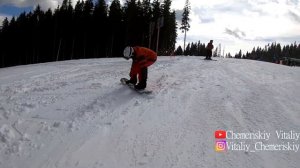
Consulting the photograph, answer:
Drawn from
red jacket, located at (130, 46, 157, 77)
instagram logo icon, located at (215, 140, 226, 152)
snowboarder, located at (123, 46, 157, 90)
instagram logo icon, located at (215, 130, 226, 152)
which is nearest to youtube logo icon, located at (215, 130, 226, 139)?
instagram logo icon, located at (215, 130, 226, 152)

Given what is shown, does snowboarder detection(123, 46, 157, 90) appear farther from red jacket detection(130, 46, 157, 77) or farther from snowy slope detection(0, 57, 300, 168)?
snowy slope detection(0, 57, 300, 168)

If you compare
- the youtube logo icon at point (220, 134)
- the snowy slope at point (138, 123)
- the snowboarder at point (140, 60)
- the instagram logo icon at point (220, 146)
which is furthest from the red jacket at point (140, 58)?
the instagram logo icon at point (220, 146)

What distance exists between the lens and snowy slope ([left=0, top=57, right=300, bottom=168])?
4598 millimetres

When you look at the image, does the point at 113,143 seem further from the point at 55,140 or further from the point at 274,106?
the point at 274,106

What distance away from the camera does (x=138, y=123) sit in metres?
5.81

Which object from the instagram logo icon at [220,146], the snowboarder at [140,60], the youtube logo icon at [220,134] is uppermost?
the snowboarder at [140,60]

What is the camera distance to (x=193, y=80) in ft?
32.1

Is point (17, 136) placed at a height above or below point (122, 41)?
below

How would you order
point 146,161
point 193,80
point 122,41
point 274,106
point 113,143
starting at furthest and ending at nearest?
point 122,41
point 193,80
point 274,106
point 113,143
point 146,161

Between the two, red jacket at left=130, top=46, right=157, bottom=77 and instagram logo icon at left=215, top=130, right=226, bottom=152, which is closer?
instagram logo icon at left=215, top=130, right=226, bottom=152

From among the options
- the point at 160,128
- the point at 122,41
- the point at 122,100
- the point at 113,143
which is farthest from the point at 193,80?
the point at 122,41

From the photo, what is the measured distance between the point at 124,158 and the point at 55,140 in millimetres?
1489

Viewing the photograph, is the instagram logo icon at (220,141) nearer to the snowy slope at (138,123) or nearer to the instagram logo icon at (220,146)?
the instagram logo icon at (220,146)

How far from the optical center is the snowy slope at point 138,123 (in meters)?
4.60
